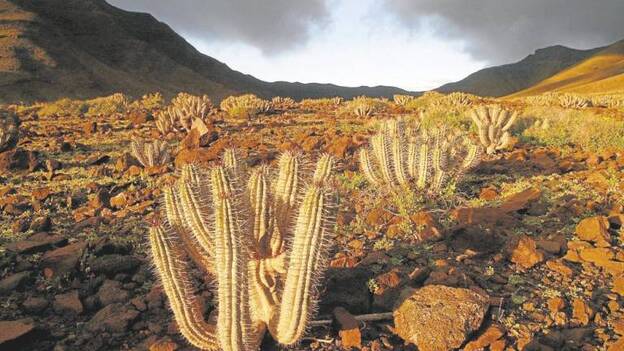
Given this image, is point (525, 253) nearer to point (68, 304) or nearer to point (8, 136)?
point (68, 304)

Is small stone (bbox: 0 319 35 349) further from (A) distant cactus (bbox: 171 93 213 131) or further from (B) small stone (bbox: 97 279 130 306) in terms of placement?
(A) distant cactus (bbox: 171 93 213 131)

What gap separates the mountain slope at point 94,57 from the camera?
138 feet

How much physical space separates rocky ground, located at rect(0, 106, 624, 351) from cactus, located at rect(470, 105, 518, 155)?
67.1 inches

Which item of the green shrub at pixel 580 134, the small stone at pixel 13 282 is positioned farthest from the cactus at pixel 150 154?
the green shrub at pixel 580 134

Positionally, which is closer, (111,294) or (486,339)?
(486,339)

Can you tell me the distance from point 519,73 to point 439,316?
16604 centimetres

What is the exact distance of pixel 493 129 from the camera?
980 cm

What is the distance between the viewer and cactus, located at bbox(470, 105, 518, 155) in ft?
31.6

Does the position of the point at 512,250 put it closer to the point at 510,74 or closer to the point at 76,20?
the point at 76,20

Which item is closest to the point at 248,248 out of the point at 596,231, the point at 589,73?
the point at 596,231

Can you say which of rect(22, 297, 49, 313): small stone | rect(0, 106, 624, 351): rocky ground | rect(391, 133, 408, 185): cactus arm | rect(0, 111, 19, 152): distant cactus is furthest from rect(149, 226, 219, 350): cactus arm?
rect(0, 111, 19, 152): distant cactus

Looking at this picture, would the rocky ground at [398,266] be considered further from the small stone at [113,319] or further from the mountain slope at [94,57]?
the mountain slope at [94,57]

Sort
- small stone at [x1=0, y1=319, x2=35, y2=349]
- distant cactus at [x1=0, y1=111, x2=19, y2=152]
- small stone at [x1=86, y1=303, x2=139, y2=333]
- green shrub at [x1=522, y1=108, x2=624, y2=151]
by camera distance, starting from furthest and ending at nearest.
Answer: green shrub at [x1=522, y1=108, x2=624, y2=151] → distant cactus at [x1=0, y1=111, x2=19, y2=152] → small stone at [x1=86, y1=303, x2=139, y2=333] → small stone at [x1=0, y1=319, x2=35, y2=349]

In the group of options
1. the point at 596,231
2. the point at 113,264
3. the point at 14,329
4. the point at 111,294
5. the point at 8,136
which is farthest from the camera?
the point at 8,136
